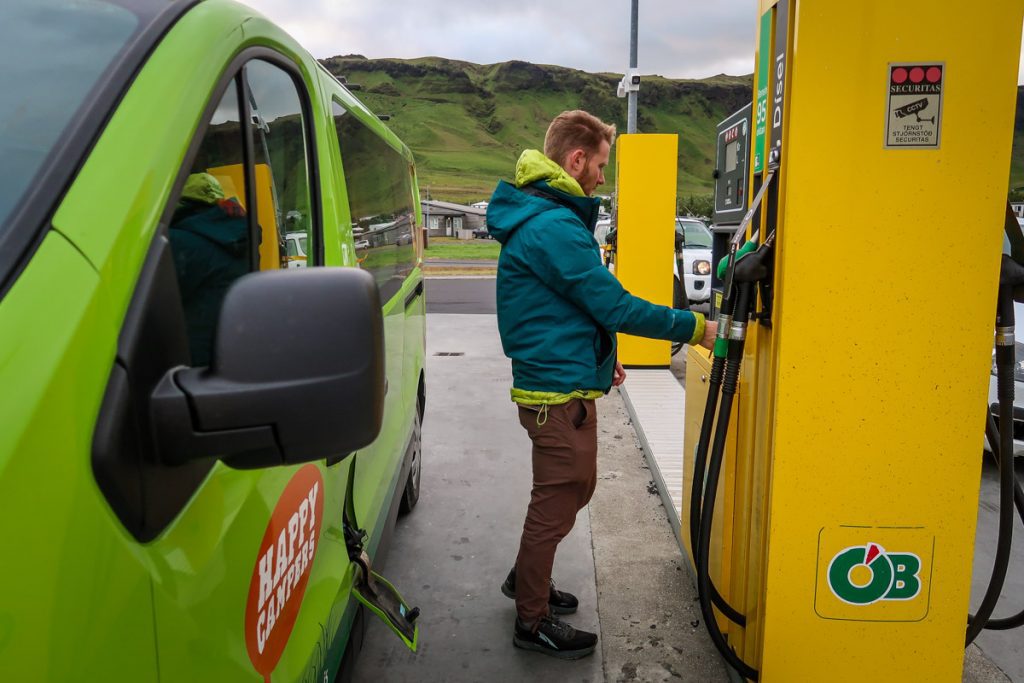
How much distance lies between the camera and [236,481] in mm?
1270

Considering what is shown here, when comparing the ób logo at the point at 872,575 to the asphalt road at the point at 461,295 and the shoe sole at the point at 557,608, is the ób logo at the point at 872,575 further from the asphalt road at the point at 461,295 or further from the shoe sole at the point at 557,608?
the asphalt road at the point at 461,295

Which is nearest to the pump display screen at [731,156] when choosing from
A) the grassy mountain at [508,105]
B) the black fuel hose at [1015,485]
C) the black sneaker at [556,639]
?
the black fuel hose at [1015,485]

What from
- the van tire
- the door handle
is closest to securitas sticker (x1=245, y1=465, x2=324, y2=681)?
the door handle

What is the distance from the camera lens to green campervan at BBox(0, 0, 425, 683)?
2.70ft

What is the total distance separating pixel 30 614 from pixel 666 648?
102 inches

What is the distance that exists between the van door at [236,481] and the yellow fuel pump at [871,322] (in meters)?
1.22

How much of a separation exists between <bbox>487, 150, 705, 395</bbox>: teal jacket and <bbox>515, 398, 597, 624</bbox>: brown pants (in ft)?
0.31

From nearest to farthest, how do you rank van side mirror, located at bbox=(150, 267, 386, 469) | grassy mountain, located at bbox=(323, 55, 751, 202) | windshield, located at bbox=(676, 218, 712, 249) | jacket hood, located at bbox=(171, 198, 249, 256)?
van side mirror, located at bbox=(150, 267, 386, 469) → jacket hood, located at bbox=(171, 198, 249, 256) → windshield, located at bbox=(676, 218, 712, 249) → grassy mountain, located at bbox=(323, 55, 751, 202)

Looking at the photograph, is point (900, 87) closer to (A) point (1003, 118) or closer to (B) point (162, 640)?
(A) point (1003, 118)

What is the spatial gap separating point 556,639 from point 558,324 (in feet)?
4.02

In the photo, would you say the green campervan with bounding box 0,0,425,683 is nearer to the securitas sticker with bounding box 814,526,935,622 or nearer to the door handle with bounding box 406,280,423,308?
the securitas sticker with bounding box 814,526,935,622

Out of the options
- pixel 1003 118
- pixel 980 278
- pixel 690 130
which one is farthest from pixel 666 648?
pixel 690 130

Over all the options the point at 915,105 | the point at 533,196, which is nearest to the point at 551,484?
the point at 533,196

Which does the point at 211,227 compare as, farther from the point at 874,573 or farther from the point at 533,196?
the point at 874,573
